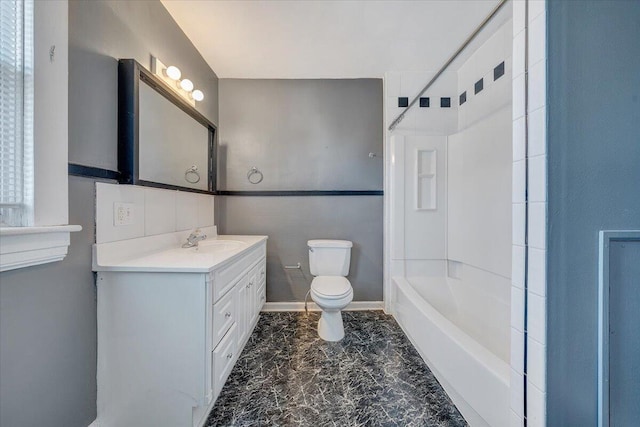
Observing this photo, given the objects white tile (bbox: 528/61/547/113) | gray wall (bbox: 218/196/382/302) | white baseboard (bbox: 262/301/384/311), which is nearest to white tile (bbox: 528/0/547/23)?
white tile (bbox: 528/61/547/113)

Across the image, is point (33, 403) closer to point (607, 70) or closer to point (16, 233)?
point (16, 233)

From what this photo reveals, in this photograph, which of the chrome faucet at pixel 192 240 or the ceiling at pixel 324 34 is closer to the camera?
the ceiling at pixel 324 34

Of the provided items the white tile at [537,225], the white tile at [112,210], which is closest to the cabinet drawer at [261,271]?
the white tile at [112,210]

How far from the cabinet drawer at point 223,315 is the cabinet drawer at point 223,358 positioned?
0.04m

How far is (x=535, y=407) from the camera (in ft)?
2.76

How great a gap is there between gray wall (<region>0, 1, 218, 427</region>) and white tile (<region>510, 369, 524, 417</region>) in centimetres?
172

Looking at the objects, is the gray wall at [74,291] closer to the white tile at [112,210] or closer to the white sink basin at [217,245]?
the white tile at [112,210]

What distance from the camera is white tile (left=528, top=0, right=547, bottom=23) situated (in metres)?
0.81

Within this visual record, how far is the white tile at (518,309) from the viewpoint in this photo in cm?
88

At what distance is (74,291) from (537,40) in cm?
196

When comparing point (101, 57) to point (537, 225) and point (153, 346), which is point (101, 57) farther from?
point (537, 225)

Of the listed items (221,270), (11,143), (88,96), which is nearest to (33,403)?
(221,270)

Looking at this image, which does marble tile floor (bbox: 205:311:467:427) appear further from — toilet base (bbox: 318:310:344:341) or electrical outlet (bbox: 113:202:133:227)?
electrical outlet (bbox: 113:202:133:227)

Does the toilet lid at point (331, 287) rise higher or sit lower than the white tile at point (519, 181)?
lower
